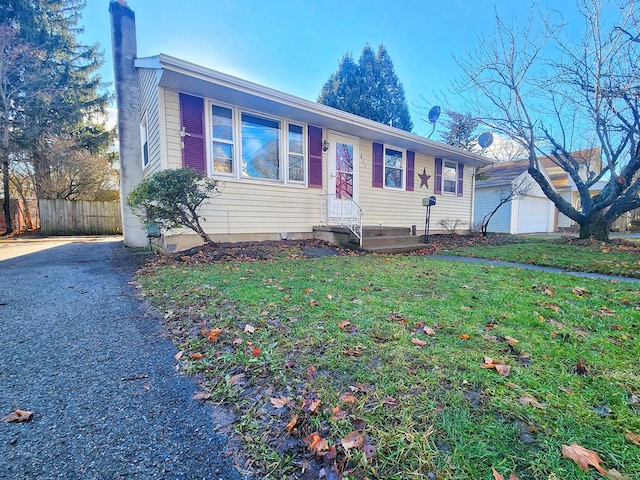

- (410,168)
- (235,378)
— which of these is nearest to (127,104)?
(410,168)

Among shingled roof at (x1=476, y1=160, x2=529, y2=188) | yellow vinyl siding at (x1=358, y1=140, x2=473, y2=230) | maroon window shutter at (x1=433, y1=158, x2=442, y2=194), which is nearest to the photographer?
yellow vinyl siding at (x1=358, y1=140, x2=473, y2=230)

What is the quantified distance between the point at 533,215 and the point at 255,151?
18479mm

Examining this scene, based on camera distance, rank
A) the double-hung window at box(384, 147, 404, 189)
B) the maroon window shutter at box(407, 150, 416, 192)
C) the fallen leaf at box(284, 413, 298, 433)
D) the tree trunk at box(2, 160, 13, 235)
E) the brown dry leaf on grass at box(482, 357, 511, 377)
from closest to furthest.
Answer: the fallen leaf at box(284, 413, 298, 433), the brown dry leaf on grass at box(482, 357, 511, 377), the double-hung window at box(384, 147, 404, 189), the maroon window shutter at box(407, 150, 416, 192), the tree trunk at box(2, 160, 13, 235)

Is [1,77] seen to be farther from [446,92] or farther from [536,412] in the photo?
[536,412]

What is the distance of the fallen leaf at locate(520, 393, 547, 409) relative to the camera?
1448 millimetres

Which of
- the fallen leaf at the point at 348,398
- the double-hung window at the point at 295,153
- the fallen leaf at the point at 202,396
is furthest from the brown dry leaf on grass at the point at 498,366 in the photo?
the double-hung window at the point at 295,153

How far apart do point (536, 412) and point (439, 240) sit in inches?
377

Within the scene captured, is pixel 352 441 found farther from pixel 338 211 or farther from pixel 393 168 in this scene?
pixel 393 168

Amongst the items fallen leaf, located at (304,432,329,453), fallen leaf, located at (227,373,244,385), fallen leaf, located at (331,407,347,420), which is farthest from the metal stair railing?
fallen leaf, located at (304,432,329,453)

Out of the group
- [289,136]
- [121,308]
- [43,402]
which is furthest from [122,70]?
[43,402]

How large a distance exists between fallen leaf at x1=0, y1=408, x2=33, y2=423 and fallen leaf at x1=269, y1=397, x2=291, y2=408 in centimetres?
115

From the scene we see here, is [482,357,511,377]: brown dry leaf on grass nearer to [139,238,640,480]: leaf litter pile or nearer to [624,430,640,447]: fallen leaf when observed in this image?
[139,238,640,480]: leaf litter pile

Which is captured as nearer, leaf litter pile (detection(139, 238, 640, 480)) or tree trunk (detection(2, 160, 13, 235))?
leaf litter pile (detection(139, 238, 640, 480))

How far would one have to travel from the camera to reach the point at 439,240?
1044cm
